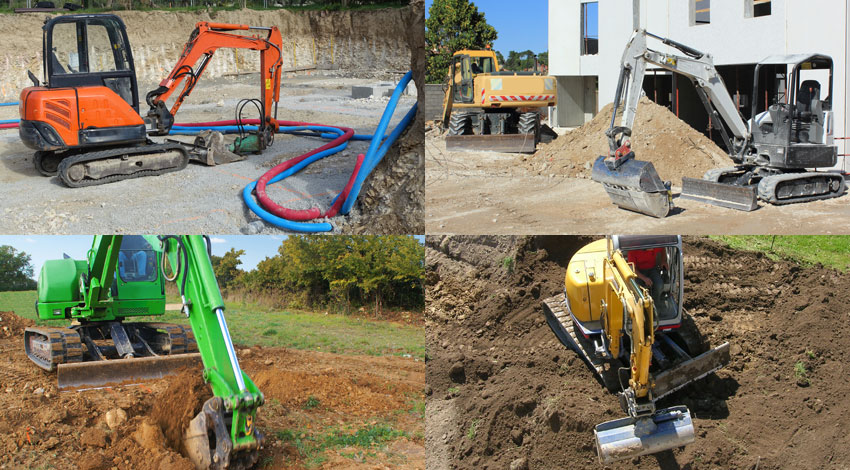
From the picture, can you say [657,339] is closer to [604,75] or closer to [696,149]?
[696,149]

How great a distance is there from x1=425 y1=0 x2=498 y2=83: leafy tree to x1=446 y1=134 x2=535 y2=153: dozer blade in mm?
16045

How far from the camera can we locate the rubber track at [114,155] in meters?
9.50

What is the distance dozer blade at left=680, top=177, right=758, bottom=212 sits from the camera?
10352 mm

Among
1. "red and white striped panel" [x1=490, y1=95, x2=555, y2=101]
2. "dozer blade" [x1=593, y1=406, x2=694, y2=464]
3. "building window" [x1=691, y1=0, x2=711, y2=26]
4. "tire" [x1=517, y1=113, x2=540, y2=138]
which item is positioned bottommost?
"dozer blade" [x1=593, y1=406, x2=694, y2=464]

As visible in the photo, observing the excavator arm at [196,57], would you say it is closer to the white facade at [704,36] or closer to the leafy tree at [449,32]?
the white facade at [704,36]

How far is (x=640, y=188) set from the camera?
9.91 meters

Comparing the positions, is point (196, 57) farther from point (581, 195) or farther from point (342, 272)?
point (581, 195)

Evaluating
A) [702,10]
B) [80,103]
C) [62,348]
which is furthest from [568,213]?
[702,10]

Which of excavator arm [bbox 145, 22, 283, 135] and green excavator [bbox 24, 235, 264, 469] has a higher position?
excavator arm [bbox 145, 22, 283, 135]

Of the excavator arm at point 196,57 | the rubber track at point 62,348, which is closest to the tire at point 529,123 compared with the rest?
the excavator arm at point 196,57

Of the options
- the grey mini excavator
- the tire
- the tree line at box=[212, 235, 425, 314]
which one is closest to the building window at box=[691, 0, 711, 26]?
the tire

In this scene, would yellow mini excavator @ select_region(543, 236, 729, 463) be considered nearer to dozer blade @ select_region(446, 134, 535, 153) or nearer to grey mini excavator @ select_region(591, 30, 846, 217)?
grey mini excavator @ select_region(591, 30, 846, 217)

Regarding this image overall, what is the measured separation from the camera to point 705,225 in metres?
9.62

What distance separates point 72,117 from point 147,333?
3.15m
